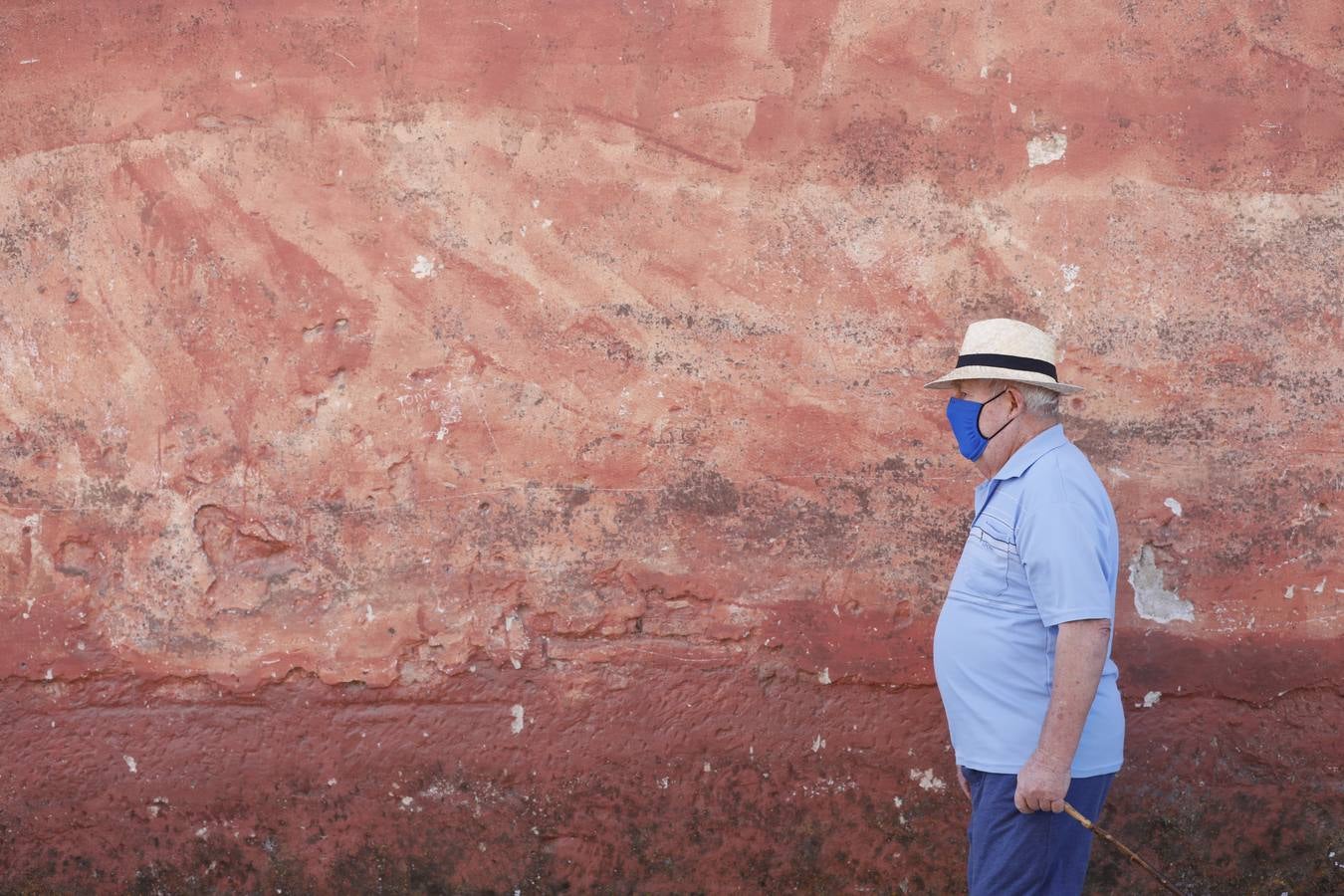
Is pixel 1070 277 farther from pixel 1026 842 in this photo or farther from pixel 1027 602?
pixel 1026 842

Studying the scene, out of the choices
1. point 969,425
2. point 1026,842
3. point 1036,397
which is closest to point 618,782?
point 1026,842

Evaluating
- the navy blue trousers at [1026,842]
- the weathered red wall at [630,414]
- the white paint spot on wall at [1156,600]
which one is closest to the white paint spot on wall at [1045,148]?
the weathered red wall at [630,414]

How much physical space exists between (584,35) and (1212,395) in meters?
2.20

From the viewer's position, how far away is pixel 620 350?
355 cm

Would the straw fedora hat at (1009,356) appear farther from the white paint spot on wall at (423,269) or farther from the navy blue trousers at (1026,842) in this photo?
the white paint spot on wall at (423,269)

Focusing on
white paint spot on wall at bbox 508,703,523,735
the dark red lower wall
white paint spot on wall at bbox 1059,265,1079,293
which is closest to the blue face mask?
white paint spot on wall at bbox 1059,265,1079,293

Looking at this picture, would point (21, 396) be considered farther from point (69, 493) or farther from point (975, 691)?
point (975, 691)

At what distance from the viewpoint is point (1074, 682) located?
2.41m

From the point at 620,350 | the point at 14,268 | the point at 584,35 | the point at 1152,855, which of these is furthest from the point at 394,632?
the point at 1152,855

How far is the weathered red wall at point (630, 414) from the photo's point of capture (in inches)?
137

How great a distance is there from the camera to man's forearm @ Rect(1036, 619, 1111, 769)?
95.0 inches

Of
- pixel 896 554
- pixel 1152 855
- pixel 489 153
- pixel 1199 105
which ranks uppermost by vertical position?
pixel 1199 105

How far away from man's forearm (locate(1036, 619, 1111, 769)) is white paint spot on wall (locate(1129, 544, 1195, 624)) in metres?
1.21

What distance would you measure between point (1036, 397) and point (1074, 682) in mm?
659
